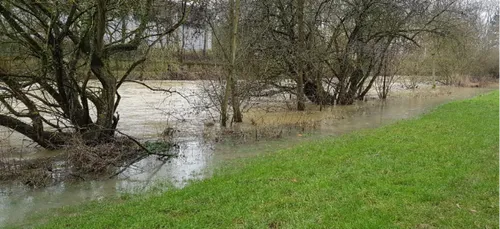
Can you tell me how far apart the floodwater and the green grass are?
98cm

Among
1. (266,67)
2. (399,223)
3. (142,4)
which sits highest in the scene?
(142,4)

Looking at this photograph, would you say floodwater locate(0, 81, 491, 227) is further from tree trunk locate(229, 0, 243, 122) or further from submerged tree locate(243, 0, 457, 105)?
submerged tree locate(243, 0, 457, 105)

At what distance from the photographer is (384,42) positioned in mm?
22469

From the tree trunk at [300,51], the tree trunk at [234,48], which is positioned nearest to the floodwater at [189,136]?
the tree trunk at [300,51]

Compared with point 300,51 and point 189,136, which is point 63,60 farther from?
point 300,51

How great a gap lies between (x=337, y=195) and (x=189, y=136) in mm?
8136

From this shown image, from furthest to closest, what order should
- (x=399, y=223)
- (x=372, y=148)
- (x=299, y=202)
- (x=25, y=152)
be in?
(x=25, y=152) → (x=372, y=148) → (x=299, y=202) → (x=399, y=223)

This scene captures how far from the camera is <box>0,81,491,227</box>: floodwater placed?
26.2ft

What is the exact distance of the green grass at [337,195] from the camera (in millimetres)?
5422

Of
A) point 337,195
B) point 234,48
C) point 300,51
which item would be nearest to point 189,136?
point 234,48

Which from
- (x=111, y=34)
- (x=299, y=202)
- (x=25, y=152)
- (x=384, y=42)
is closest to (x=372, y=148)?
→ (x=299, y=202)

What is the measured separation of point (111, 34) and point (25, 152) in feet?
12.5

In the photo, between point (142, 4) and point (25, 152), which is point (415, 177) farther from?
point (25, 152)

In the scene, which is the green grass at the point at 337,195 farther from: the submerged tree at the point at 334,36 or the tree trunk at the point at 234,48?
the submerged tree at the point at 334,36
